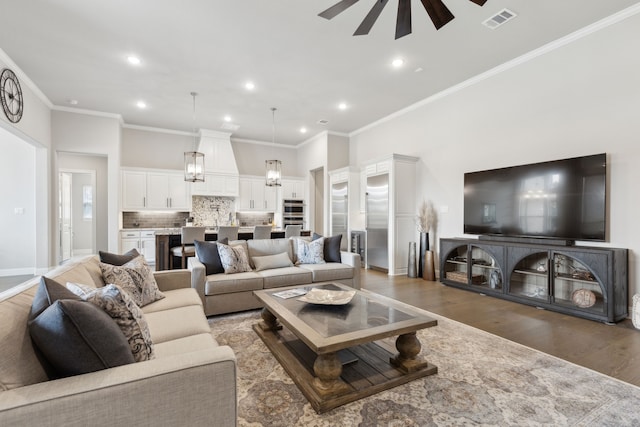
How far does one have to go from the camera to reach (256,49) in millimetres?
3967

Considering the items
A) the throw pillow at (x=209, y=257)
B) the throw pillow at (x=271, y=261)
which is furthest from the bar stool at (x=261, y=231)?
the throw pillow at (x=209, y=257)

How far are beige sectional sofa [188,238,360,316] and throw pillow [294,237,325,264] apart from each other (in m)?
0.10

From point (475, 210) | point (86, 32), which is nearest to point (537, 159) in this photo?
point (475, 210)

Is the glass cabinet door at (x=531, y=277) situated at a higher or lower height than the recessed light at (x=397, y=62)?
lower

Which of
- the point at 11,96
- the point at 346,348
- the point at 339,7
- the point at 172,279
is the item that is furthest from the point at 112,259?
the point at 11,96

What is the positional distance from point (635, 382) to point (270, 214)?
7.83 m

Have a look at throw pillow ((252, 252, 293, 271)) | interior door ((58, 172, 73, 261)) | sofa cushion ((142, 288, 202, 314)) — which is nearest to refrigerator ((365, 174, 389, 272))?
throw pillow ((252, 252, 293, 271))

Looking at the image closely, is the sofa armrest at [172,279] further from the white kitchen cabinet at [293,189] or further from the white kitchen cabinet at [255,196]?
the white kitchen cabinet at [293,189]

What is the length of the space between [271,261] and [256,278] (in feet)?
1.58

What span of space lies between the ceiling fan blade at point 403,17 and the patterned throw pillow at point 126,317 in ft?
8.49

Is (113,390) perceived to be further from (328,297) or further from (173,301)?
(328,297)

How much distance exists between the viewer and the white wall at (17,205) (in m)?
5.89

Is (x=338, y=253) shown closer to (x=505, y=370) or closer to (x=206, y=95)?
(x=505, y=370)

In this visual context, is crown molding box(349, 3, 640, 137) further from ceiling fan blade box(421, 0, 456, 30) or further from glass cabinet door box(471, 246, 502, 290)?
glass cabinet door box(471, 246, 502, 290)
